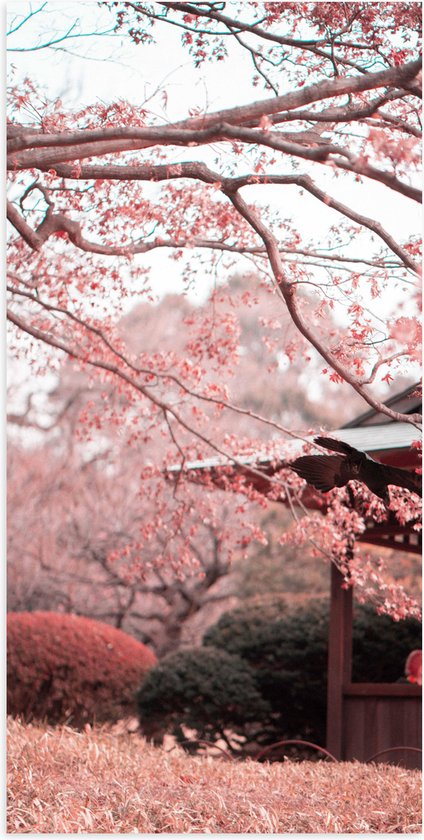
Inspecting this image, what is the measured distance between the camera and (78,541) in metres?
11.5

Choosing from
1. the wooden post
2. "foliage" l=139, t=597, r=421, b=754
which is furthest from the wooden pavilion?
"foliage" l=139, t=597, r=421, b=754

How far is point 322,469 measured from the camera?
3.60 metres

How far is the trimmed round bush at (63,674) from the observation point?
26.4 ft

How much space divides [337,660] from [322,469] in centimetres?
292

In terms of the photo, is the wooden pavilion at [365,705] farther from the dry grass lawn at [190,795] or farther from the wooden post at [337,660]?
the dry grass lawn at [190,795]

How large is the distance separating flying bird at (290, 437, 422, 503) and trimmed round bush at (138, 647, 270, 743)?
403 cm

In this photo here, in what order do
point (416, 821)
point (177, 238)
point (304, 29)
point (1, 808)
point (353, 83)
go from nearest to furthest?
point (353, 83), point (1, 808), point (416, 821), point (304, 29), point (177, 238)

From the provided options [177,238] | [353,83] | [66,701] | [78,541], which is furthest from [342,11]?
[78,541]

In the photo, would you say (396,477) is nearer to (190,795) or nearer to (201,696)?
(190,795)

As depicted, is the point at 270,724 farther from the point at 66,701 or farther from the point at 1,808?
the point at 1,808

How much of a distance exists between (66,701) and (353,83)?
6.62 m


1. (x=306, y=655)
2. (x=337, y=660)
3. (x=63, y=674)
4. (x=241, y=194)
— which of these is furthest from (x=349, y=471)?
(x=63, y=674)

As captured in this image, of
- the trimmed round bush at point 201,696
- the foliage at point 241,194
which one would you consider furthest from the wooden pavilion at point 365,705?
the trimmed round bush at point 201,696

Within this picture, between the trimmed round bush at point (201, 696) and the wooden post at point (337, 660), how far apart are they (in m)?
1.31
